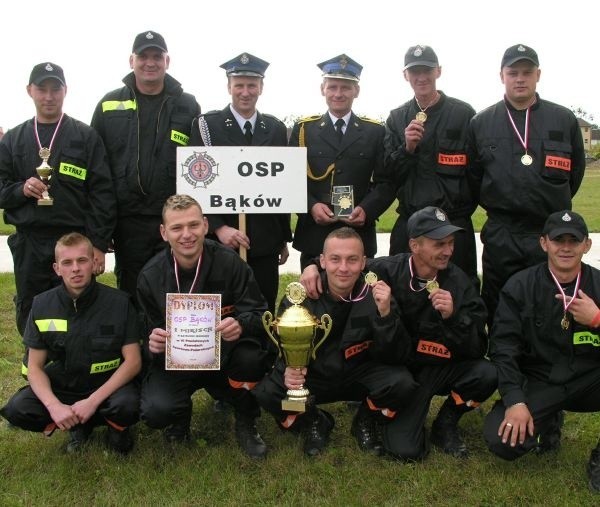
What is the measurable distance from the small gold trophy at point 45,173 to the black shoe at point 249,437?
Result: 1.94 metres

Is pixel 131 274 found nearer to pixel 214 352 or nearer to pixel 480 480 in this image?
pixel 214 352

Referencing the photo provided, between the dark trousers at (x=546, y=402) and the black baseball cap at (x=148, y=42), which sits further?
the black baseball cap at (x=148, y=42)

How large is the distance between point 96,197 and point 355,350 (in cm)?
216

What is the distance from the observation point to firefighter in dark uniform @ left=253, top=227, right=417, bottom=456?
4191 millimetres

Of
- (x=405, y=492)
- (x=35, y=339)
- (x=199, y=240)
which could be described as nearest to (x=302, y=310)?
(x=199, y=240)

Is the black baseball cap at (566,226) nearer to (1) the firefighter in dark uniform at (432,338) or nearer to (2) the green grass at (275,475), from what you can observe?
(1) the firefighter in dark uniform at (432,338)

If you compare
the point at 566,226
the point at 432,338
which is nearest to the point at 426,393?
the point at 432,338

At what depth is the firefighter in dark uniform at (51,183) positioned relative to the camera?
4832 mm

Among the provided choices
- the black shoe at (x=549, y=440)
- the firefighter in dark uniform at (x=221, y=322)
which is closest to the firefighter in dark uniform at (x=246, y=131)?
the firefighter in dark uniform at (x=221, y=322)

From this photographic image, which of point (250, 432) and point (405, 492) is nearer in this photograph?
point (405, 492)

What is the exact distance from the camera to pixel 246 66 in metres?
5.09

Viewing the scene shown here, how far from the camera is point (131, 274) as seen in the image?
5320mm

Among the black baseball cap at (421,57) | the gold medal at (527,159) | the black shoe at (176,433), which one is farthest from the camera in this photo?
the black baseball cap at (421,57)

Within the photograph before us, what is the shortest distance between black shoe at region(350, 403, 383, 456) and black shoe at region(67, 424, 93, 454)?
1.69 meters
